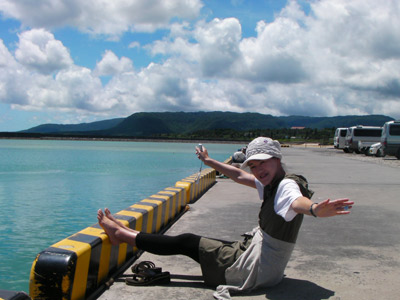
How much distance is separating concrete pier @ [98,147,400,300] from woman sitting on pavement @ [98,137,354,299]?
0.19 m

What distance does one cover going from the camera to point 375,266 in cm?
512

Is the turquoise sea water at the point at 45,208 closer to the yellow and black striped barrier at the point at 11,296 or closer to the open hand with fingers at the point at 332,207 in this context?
the yellow and black striped barrier at the point at 11,296

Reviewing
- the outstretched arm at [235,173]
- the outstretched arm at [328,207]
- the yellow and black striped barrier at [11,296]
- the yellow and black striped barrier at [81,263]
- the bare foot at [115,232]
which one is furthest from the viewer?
the outstretched arm at [235,173]

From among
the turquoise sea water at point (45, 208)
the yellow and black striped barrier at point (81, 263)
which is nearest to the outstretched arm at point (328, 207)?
the yellow and black striped barrier at point (81, 263)

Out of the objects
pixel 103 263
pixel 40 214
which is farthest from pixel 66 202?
pixel 103 263

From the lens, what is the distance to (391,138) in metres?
27.9

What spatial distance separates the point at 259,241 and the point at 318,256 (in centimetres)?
197

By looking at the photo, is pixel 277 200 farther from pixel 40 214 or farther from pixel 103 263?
pixel 40 214

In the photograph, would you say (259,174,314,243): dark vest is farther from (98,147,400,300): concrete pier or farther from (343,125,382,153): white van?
(343,125,382,153): white van

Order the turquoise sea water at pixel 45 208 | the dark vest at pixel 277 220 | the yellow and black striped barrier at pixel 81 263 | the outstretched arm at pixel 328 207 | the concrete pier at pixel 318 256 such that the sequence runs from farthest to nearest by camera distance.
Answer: the turquoise sea water at pixel 45 208
the concrete pier at pixel 318 256
the dark vest at pixel 277 220
the yellow and black striped barrier at pixel 81 263
the outstretched arm at pixel 328 207

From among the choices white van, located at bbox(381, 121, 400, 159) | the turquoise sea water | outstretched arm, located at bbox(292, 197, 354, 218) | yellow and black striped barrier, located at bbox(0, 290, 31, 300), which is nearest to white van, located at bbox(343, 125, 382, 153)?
white van, located at bbox(381, 121, 400, 159)

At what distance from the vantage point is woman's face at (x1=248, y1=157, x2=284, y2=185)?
12.2 ft

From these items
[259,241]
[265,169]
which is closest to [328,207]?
[265,169]

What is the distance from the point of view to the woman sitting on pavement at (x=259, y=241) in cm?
367
